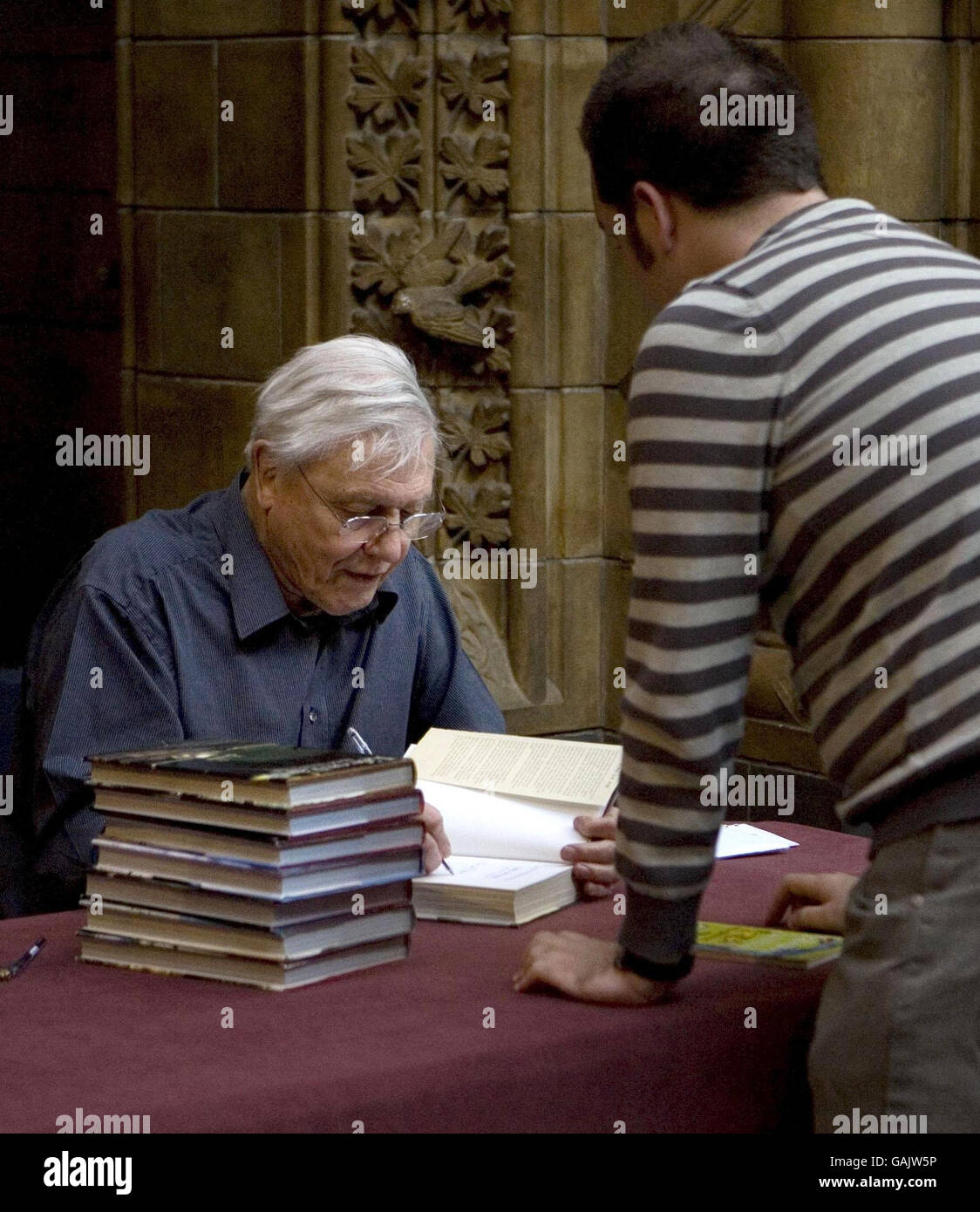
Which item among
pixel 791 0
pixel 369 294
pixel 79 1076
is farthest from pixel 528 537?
pixel 79 1076

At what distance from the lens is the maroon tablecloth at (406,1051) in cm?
190

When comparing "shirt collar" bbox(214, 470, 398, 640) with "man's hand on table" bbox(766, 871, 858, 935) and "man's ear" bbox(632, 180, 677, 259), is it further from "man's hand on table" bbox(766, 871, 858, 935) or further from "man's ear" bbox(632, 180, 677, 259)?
"man's ear" bbox(632, 180, 677, 259)

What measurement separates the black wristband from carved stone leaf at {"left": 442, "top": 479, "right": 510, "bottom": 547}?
3287mm

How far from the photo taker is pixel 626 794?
6.86 ft

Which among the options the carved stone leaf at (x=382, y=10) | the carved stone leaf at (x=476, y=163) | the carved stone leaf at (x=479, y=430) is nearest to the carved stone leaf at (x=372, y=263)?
the carved stone leaf at (x=476, y=163)

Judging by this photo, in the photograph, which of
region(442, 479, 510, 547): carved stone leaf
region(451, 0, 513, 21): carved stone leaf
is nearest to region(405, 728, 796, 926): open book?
region(442, 479, 510, 547): carved stone leaf

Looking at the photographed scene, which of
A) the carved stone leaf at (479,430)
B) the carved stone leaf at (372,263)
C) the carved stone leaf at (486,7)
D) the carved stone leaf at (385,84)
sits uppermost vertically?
the carved stone leaf at (486,7)

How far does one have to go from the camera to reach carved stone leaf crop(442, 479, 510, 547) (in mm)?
5418

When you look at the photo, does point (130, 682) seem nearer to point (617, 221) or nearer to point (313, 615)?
point (313, 615)

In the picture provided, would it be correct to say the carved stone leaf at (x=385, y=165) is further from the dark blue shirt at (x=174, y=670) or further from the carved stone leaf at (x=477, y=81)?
the dark blue shirt at (x=174, y=670)

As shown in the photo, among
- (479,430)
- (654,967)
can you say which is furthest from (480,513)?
(654,967)

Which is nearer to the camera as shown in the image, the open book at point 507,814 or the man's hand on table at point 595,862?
the open book at point 507,814

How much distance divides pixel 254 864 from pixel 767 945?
2.20 ft

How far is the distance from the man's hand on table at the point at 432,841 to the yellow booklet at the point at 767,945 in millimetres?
384
